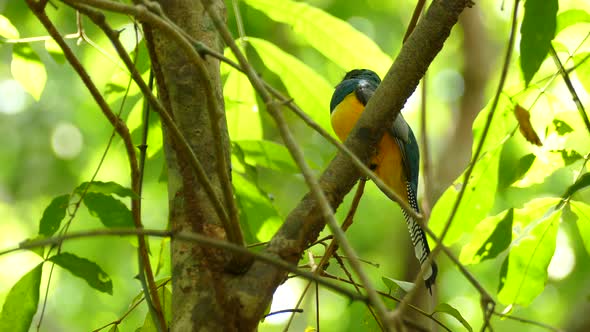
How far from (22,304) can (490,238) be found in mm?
1066

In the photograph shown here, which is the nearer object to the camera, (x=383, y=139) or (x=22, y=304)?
(x=22, y=304)

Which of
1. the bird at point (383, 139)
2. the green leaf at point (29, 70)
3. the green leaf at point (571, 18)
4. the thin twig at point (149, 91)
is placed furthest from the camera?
the bird at point (383, 139)

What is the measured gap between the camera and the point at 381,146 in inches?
135

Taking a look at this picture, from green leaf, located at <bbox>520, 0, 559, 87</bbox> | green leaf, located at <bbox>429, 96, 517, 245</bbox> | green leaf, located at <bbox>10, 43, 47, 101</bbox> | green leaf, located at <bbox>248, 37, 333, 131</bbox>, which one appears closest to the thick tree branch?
green leaf, located at <bbox>520, 0, 559, 87</bbox>

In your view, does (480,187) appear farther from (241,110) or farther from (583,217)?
(241,110)

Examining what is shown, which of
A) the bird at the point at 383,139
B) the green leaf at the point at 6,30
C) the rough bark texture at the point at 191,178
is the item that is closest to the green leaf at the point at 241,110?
the rough bark texture at the point at 191,178

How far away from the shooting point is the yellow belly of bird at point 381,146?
3391 mm

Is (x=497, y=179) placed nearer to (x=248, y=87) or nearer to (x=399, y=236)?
(x=248, y=87)

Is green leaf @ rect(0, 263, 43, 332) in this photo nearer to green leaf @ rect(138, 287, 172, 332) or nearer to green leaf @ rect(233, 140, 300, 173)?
green leaf @ rect(138, 287, 172, 332)

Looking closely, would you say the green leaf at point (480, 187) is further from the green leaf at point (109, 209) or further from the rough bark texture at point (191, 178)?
the green leaf at point (109, 209)

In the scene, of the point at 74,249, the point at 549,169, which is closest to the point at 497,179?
the point at 549,169

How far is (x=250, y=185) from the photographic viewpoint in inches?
88.3

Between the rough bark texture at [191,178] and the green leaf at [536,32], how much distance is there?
2.09ft

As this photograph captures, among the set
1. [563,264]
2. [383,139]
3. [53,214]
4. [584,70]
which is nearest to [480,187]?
[584,70]
